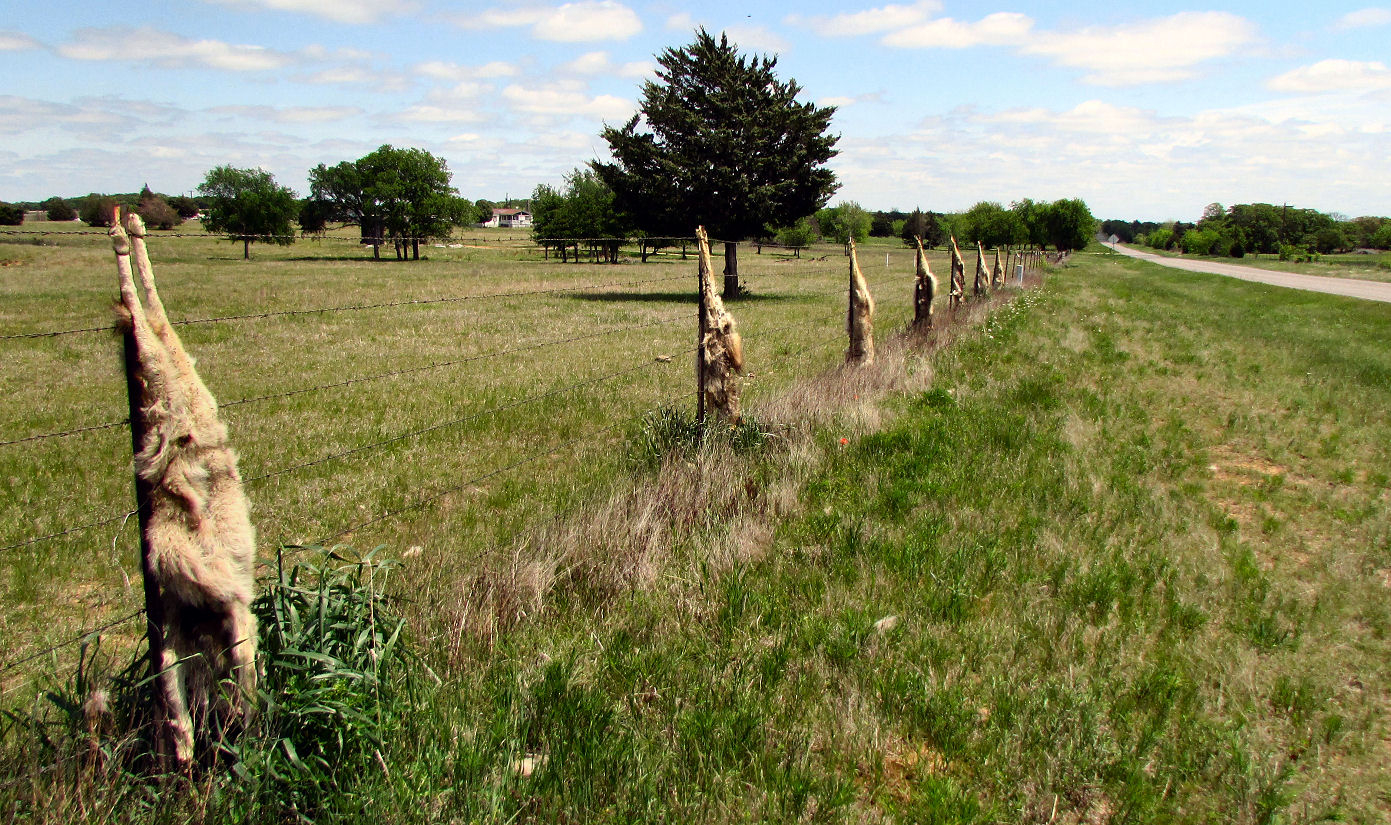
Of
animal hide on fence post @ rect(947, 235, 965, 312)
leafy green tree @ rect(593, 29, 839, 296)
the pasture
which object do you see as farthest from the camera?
leafy green tree @ rect(593, 29, 839, 296)

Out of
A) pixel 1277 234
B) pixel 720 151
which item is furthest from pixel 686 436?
pixel 1277 234

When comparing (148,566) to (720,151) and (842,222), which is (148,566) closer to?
(720,151)

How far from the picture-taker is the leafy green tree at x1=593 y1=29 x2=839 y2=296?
91.7 ft

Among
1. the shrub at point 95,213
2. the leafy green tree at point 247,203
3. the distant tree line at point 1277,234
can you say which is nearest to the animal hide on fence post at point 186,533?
the shrub at point 95,213

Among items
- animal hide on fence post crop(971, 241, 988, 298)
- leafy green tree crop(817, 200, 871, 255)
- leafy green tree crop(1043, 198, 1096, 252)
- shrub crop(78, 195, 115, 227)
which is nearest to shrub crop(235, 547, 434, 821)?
shrub crop(78, 195, 115, 227)

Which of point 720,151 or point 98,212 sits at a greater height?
point 720,151

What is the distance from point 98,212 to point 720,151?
26289mm

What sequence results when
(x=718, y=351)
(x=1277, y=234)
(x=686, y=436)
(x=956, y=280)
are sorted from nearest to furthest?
(x=686, y=436), (x=718, y=351), (x=956, y=280), (x=1277, y=234)

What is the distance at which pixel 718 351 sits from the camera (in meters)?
6.74

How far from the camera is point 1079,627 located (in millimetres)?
4043

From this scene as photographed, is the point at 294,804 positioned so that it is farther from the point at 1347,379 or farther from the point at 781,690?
the point at 1347,379

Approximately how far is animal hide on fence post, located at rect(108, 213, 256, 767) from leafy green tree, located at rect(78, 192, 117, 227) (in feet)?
0.20

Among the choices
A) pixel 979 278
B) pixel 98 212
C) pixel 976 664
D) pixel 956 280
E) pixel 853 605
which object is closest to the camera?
pixel 98 212

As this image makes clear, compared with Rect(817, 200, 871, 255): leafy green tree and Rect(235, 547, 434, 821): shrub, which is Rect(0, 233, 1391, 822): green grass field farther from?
Rect(817, 200, 871, 255): leafy green tree
